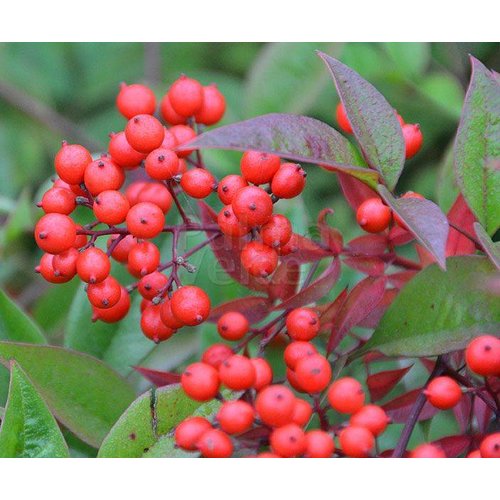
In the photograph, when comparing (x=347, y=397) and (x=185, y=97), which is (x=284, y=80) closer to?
(x=185, y=97)

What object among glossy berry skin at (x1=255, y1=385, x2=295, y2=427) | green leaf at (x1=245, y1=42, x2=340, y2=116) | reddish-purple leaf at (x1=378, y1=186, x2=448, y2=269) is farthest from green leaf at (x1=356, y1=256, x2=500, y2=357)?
green leaf at (x1=245, y1=42, x2=340, y2=116)

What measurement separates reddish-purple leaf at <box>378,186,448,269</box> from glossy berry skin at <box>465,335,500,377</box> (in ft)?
0.41

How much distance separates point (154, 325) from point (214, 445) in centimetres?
28

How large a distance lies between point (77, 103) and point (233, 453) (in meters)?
2.06

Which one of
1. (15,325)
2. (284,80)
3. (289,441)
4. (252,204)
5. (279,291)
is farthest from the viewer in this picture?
(284,80)

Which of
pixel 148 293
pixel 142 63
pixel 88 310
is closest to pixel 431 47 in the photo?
pixel 142 63

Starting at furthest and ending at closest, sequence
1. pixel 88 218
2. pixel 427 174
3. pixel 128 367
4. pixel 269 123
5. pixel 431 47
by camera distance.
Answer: pixel 431 47 < pixel 427 174 < pixel 88 218 < pixel 128 367 < pixel 269 123

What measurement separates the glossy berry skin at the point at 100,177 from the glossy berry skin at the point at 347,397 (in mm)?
395

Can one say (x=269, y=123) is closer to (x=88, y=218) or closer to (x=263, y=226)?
(x=263, y=226)

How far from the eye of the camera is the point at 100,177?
112 cm

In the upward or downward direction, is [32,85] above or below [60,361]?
above

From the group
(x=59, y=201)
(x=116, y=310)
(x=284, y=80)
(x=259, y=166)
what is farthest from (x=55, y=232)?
(x=284, y=80)

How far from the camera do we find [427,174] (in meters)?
2.19

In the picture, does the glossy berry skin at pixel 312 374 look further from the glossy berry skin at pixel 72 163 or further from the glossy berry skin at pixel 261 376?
the glossy berry skin at pixel 72 163
